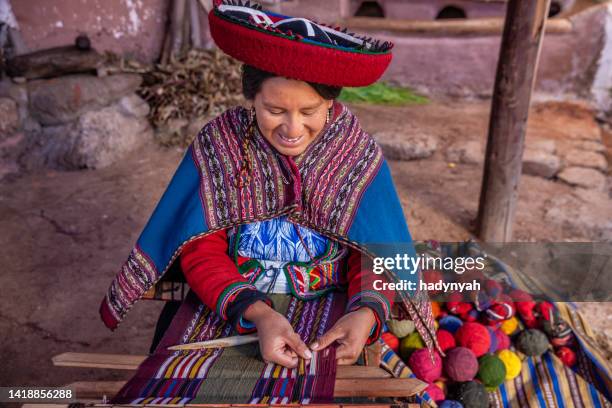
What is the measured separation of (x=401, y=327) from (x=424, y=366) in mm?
191

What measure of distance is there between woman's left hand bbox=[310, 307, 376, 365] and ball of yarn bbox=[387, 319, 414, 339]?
0.67m

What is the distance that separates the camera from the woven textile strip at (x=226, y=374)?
4.17 feet

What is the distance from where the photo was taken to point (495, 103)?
3.22 metres

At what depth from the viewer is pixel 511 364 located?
2.06 m

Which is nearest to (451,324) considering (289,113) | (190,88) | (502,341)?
(502,341)

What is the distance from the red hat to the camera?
1228 millimetres

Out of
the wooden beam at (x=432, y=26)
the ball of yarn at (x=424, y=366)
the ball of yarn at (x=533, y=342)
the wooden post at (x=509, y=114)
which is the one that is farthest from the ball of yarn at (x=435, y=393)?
the wooden beam at (x=432, y=26)

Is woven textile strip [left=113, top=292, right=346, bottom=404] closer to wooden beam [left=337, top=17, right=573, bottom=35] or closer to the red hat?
the red hat

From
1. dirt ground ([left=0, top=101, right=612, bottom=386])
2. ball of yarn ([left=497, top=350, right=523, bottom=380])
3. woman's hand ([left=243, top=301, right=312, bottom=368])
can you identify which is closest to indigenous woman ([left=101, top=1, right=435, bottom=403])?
woman's hand ([left=243, top=301, right=312, bottom=368])

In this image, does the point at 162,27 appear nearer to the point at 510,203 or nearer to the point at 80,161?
the point at 80,161

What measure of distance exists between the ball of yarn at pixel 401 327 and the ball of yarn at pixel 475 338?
20 centimetres

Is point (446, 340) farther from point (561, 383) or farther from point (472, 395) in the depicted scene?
point (561, 383)

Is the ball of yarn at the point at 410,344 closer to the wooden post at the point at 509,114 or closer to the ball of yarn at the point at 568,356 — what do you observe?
the ball of yarn at the point at 568,356

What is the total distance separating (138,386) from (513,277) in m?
1.66
